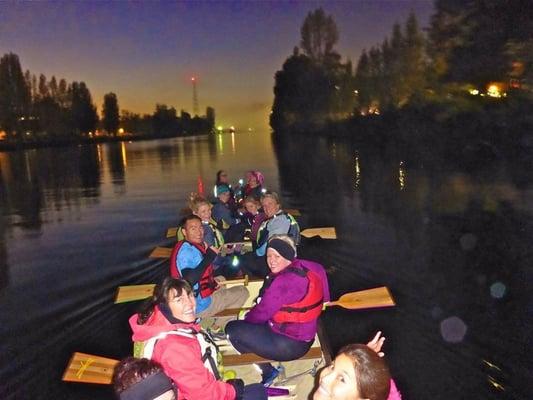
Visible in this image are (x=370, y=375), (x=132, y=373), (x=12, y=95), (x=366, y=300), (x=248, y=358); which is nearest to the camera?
(x=370, y=375)

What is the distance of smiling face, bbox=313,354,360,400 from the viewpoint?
3.03 meters

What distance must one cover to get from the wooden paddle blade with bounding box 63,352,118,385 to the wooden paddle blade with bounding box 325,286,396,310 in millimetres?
4208

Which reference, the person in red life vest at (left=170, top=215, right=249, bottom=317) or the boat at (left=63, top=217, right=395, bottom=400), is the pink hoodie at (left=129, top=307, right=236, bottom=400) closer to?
the boat at (left=63, top=217, right=395, bottom=400)

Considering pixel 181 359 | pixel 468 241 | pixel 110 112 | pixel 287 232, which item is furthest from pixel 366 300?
pixel 110 112

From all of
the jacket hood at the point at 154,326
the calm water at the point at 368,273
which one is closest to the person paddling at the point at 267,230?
the calm water at the point at 368,273

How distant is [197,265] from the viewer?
7.29 m

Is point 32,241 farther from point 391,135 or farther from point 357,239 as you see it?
point 391,135

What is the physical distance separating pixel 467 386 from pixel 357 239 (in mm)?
8434

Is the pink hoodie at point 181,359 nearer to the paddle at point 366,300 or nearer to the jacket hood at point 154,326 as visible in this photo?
the jacket hood at point 154,326

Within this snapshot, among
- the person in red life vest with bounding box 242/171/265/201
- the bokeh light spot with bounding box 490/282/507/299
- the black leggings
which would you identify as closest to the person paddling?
the black leggings

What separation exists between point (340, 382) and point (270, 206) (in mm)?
6692

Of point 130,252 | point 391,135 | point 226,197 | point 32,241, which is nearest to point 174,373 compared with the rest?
point 226,197

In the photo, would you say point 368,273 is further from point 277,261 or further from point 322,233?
point 277,261

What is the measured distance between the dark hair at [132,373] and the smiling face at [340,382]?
48.3 inches
